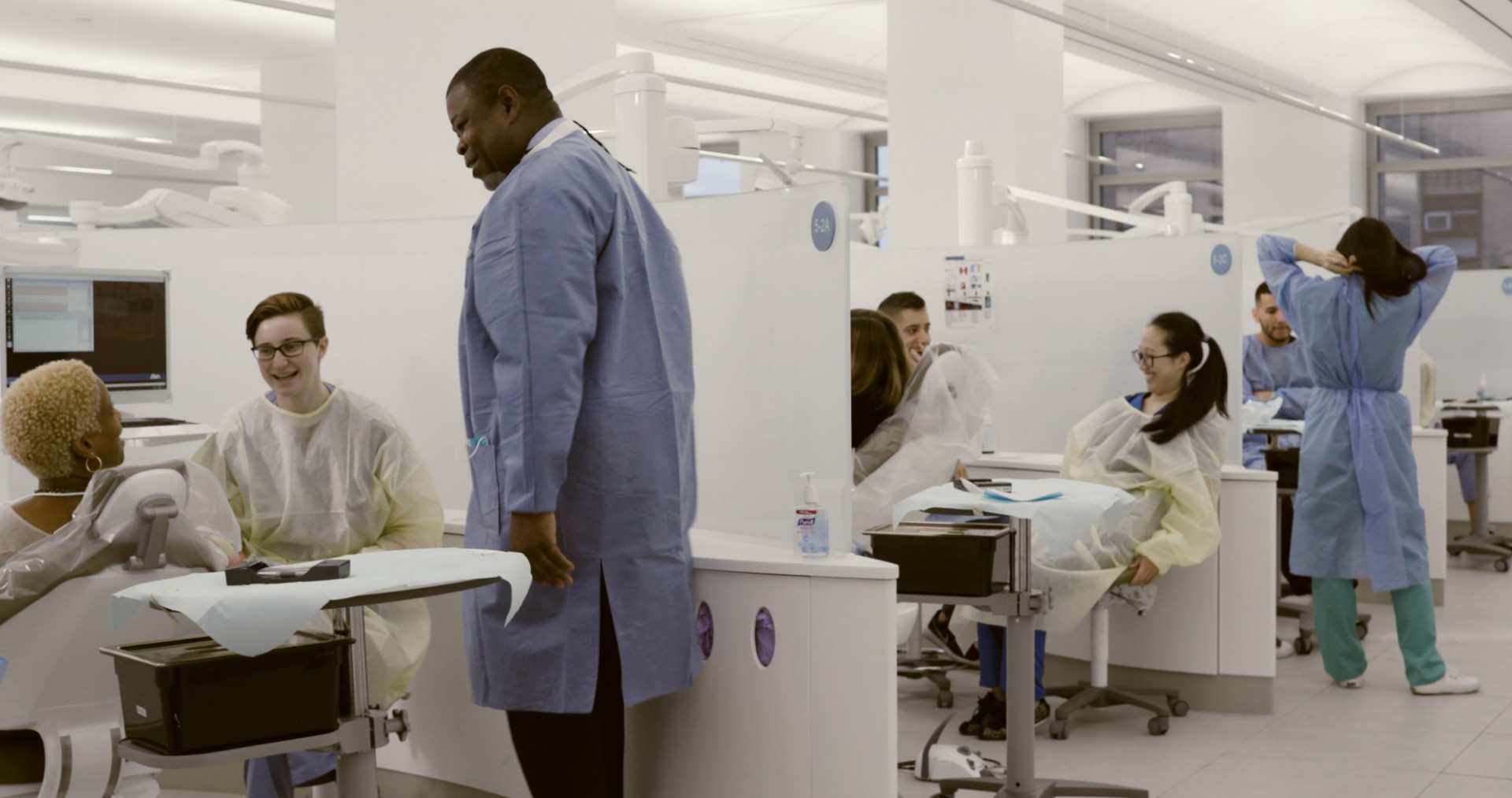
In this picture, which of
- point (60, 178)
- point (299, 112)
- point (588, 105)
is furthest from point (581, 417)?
point (60, 178)

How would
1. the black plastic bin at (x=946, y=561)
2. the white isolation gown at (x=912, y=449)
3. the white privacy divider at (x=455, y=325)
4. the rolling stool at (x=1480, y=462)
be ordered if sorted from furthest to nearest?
the rolling stool at (x=1480, y=462)
the white isolation gown at (x=912, y=449)
the black plastic bin at (x=946, y=561)
the white privacy divider at (x=455, y=325)

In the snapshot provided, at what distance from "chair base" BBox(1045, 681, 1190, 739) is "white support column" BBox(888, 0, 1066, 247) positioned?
9.62 ft

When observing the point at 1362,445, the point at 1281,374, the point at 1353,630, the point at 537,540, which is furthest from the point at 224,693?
the point at 1281,374

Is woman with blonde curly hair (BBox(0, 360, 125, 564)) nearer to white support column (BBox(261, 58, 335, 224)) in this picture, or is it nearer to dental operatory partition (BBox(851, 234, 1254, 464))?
dental operatory partition (BBox(851, 234, 1254, 464))

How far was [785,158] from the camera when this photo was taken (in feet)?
13.7

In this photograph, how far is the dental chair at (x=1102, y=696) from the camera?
3996 millimetres

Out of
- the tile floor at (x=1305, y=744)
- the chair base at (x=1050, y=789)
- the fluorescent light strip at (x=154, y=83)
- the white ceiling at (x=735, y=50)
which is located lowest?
the tile floor at (x=1305, y=744)

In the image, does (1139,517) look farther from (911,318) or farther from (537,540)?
(537,540)

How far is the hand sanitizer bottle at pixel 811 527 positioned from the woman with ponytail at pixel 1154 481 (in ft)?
4.68

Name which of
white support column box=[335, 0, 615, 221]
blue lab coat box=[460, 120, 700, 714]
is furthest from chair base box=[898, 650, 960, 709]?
blue lab coat box=[460, 120, 700, 714]

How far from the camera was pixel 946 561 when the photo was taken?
9.54 feet

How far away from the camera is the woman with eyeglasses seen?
3.05 m

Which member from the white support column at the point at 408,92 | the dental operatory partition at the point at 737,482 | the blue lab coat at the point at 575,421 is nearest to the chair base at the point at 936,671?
the dental operatory partition at the point at 737,482

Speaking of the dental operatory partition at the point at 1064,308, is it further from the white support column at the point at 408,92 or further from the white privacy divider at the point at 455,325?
the white privacy divider at the point at 455,325
